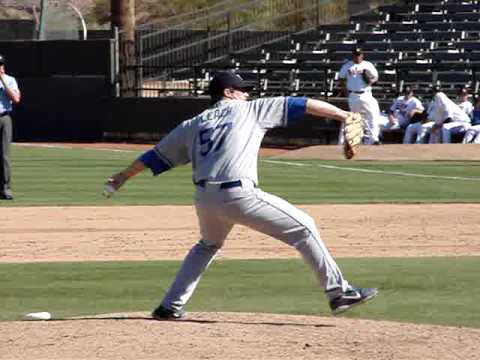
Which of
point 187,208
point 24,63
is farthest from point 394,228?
point 24,63

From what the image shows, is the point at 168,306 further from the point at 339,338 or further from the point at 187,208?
the point at 187,208

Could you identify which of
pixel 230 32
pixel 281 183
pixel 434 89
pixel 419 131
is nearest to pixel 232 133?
pixel 281 183

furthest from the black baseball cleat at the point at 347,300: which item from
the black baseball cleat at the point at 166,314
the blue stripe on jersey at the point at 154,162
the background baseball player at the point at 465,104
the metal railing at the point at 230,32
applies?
the metal railing at the point at 230,32

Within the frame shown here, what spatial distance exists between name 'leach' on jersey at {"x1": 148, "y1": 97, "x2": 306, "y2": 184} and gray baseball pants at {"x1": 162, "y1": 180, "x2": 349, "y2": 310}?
0.10 m

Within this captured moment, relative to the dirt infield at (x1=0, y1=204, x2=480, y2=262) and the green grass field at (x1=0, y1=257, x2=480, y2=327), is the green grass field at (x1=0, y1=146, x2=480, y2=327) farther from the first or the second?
the dirt infield at (x1=0, y1=204, x2=480, y2=262)

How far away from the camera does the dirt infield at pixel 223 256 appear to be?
7945mm

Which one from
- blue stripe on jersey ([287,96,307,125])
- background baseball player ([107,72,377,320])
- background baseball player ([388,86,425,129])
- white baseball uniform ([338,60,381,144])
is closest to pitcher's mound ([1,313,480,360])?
background baseball player ([107,72,377,320])

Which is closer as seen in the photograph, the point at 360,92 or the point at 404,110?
the point at 360,92

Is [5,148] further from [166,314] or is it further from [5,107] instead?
[166,314]

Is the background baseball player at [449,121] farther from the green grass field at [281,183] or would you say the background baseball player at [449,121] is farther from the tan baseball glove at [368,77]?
the green grass field at [281,183]

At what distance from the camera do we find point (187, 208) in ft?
56.1

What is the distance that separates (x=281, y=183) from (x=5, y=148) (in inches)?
191

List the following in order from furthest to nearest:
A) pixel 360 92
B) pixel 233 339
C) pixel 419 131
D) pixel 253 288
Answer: pixel 419 131 → pixel 360 92 → pixel 253 288 → pixel 233 339

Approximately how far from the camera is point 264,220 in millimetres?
8477
